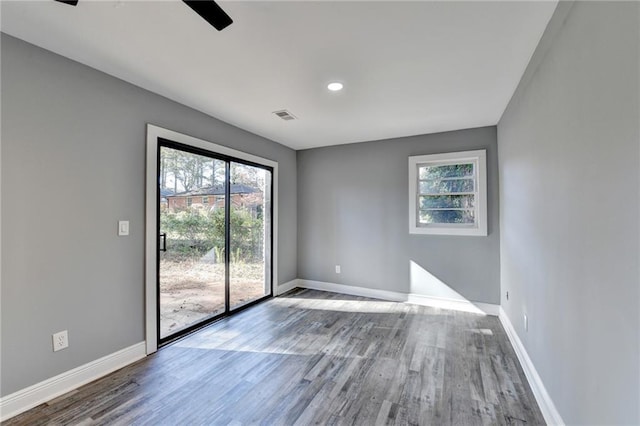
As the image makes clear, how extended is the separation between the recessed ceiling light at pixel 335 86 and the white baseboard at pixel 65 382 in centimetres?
294

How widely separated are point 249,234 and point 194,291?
1094 mm

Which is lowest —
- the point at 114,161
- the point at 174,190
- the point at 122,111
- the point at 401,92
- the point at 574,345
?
the point at 574,345

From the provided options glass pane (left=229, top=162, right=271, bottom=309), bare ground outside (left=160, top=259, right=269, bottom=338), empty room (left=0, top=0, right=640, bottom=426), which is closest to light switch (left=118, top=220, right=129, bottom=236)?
empty room (left=0, top=0, right=640, bottom=426)

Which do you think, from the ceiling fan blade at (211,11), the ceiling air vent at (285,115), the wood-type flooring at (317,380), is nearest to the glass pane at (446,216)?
the wood-type flooring at (317,380)

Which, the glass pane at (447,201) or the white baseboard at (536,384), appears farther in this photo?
the glass pane at (447,201)

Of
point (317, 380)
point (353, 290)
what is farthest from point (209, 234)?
point (353, 290)

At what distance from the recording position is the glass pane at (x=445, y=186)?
155 inches

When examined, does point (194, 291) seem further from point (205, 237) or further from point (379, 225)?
point (379, 225)

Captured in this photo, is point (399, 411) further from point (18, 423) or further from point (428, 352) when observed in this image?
point (18, 423)

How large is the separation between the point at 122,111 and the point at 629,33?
10.5 feet

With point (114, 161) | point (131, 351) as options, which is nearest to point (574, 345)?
point (131, 351)

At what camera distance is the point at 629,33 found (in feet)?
3.23

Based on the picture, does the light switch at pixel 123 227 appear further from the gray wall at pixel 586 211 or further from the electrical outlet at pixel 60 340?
the gray wall at pixel 586 211

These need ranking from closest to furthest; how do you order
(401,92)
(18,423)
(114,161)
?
(18,423), (114,161), (401,92)
